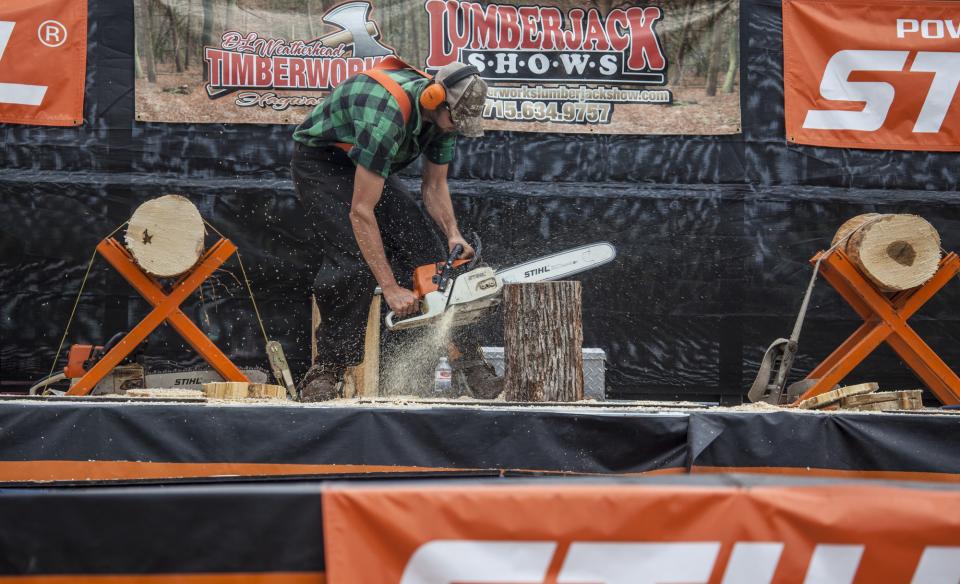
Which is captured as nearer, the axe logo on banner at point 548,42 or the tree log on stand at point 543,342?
the tree log on stand at point 543,342

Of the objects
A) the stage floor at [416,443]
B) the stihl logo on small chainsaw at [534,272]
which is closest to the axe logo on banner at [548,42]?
the stihl logo on small chainsaw at [534,272]

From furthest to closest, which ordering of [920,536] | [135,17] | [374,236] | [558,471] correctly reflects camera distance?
[135,17] → [374,236] → [558,471] → [920,536]

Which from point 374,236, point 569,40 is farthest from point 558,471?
point 569,40

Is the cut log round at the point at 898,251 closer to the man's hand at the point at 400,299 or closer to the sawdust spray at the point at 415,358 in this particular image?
the sawdust spray at the point at 415,358

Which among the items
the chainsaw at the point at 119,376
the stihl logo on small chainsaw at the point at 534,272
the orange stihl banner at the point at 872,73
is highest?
the orange stihl banner at the point at 872,73

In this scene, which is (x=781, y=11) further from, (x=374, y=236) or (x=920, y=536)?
(x=920, y=536)

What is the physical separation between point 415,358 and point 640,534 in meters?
3.00

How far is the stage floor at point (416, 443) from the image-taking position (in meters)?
2.76

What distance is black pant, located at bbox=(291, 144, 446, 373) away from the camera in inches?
156

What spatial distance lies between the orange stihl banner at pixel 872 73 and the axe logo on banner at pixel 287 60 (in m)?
2.56

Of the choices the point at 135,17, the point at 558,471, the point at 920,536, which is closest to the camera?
the point at 920,536

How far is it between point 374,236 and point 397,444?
3.64 feet

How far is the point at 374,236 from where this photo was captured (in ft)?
11.9

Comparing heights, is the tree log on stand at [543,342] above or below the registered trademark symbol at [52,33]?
below
